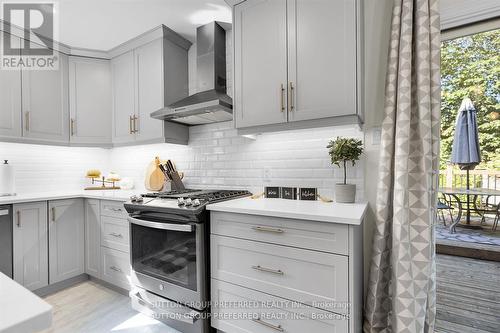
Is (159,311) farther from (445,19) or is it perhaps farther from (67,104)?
(445,19)

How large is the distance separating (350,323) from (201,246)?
3.20 feet

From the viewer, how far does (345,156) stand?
5.55 feet

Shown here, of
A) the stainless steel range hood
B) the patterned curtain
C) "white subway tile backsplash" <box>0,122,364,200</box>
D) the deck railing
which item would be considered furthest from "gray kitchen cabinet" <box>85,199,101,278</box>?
the deck railing

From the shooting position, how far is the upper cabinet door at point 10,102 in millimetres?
2400

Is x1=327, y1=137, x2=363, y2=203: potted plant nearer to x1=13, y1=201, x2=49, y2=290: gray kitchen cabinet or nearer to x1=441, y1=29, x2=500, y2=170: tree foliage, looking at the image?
x1=441, y1=29, x2=500, y2=170: tree foliage

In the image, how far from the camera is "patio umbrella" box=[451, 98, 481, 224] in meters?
2.37

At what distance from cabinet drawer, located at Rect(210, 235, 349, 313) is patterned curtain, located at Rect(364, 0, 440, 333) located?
430mm

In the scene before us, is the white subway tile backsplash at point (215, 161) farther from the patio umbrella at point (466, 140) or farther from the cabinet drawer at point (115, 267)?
the patio umbrella at point (466, 140)

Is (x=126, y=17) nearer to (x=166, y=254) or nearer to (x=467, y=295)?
(x=166, y=254)

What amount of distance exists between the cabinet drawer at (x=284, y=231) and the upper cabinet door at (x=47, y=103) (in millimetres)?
2303

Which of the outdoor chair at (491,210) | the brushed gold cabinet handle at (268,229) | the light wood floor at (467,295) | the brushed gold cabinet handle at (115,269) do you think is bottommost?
the light wood floor at (467,295)

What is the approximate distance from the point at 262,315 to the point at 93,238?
198 cm

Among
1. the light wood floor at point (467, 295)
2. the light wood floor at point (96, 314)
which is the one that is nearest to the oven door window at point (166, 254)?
the light wood floor at point (96, 314)

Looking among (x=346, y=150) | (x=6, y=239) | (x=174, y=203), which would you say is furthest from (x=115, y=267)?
(x=346, y=150)
